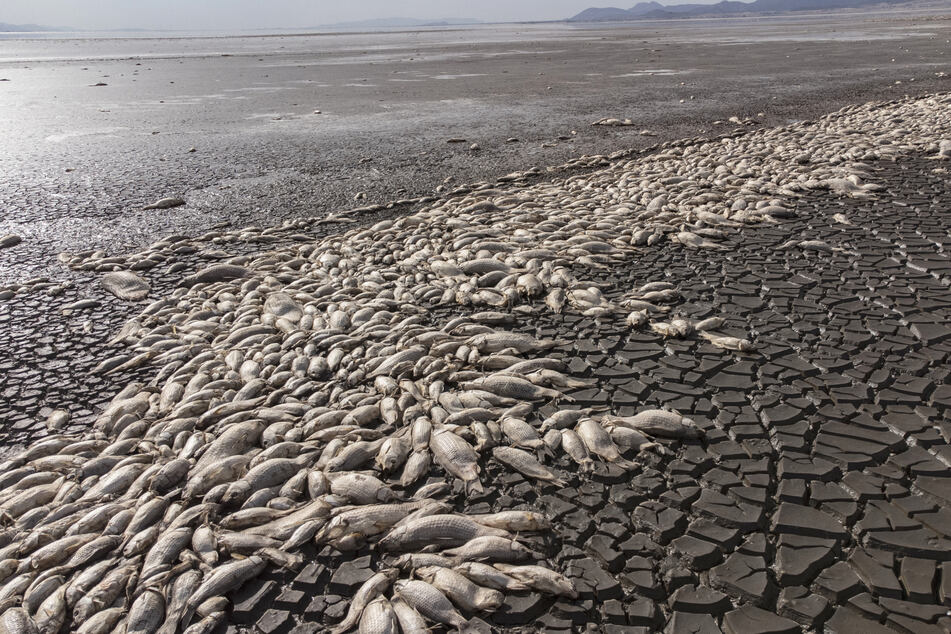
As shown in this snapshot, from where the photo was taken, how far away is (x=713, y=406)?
12.5 ft

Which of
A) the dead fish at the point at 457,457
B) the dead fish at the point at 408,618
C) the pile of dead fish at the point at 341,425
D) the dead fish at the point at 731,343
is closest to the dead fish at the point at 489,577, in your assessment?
the pile of dead fish at the point at 341,425

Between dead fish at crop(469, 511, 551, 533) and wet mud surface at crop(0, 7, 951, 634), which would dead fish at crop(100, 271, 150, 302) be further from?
dead fish at crop(469, 511, 551, 533)

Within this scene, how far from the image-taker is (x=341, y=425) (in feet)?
12.5

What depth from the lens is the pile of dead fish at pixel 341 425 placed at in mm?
2818

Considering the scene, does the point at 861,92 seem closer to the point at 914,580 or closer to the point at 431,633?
the point at 914,580

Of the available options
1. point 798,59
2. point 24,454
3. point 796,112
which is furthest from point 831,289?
point 798,59

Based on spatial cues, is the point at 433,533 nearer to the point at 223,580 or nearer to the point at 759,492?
the point at 223,580

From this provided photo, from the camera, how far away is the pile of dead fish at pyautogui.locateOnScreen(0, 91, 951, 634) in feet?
9.25

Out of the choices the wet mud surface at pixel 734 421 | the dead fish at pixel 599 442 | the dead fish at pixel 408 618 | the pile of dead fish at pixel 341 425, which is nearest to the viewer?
the dead fish at pixel 408 618

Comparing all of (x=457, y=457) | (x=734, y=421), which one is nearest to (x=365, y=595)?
(x=457, y=457)

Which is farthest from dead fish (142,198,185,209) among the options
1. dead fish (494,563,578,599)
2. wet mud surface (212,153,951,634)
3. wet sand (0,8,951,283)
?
dead fish (494,563,578,599)

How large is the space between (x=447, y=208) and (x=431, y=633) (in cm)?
628

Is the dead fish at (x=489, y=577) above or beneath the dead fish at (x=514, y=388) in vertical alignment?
beneath

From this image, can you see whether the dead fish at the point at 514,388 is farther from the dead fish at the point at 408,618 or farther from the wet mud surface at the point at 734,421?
the dead fish at the point at 408,618
